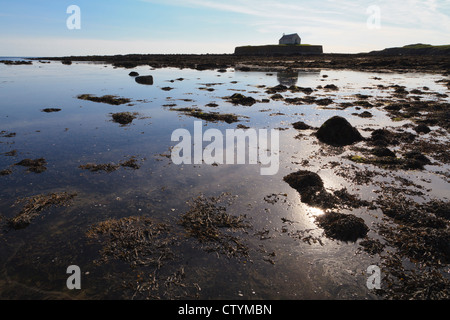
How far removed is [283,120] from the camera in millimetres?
20828

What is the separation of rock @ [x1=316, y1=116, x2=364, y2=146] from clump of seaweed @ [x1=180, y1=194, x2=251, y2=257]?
9.95m

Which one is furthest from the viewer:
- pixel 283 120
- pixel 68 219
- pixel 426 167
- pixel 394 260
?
pixel 283 120

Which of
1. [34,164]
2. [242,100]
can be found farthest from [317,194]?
[242,100]

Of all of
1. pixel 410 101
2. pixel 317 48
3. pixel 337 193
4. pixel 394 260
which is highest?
pixel 317 48

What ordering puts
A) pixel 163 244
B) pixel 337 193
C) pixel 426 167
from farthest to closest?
pixel 426 167, pixel 337 193, pixel 163 244

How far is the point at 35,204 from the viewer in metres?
8.53

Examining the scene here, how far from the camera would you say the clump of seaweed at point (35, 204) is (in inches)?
304

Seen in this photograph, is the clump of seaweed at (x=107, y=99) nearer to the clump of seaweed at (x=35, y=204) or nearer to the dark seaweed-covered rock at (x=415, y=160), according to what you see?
the clump of seaweed at (x=35, y=204)

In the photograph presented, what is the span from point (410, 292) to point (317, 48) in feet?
503

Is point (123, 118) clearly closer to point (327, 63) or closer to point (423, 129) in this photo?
point (423, 129)

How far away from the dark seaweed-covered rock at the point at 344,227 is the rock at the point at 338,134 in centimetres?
857

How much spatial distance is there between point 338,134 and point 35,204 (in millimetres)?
15939

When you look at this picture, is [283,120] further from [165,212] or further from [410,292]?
[410,292]
